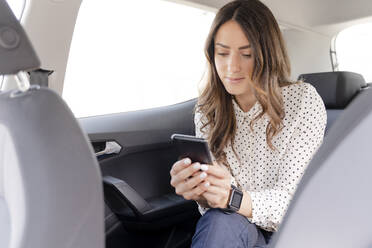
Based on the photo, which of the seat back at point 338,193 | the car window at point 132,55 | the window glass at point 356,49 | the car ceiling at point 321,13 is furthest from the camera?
the window glass at point 356,49

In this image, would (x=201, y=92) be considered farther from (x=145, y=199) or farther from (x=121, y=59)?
(x=145, y=199)

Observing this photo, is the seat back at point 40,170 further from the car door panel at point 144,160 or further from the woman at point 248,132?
the car door panel at point 144,160

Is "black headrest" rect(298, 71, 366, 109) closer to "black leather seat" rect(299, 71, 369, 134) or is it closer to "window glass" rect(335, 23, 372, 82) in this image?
"black leather seat" rect(299, 71, 369, 134)

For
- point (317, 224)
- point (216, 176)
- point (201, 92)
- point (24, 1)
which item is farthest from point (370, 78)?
point (317, 224)

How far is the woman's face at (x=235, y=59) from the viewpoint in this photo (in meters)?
1.46

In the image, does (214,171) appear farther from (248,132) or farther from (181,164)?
(248,132)

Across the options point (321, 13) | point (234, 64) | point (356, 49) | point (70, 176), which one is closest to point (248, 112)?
point (234, 64)

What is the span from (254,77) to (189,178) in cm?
40

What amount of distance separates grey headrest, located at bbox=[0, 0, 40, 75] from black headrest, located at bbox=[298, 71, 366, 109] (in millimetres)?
1654

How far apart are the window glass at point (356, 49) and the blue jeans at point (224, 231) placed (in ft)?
6.87

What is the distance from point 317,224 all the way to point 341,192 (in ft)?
0.18

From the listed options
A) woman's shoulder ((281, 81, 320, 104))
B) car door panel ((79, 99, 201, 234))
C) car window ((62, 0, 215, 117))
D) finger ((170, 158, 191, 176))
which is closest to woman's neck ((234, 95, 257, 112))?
woman's shoulder ((281, 81, 320, 104))

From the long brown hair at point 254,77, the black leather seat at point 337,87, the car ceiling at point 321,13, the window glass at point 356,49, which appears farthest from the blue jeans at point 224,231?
the window glass at point 356,49

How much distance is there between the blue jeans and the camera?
121cm
